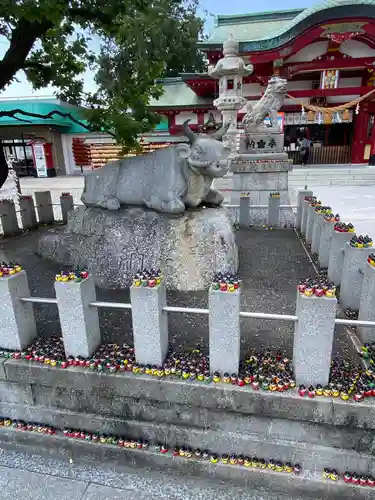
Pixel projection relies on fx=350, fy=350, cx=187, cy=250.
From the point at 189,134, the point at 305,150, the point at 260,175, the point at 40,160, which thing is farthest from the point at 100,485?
the point at 40,160

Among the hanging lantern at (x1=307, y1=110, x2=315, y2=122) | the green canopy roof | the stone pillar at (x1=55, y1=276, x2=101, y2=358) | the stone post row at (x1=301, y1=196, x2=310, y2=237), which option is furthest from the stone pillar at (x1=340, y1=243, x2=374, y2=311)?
the green canopy roof

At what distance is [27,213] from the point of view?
8.00m

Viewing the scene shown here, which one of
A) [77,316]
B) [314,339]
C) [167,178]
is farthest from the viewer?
[167,178]

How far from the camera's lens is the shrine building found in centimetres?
1534

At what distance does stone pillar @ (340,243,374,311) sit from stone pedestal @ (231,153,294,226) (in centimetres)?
560

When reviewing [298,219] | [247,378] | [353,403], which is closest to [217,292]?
[247,378]

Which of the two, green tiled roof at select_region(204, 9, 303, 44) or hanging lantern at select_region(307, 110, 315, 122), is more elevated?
green tiled roof at select_region(204, 9, 303, 44)

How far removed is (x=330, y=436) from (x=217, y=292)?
1.42 metres

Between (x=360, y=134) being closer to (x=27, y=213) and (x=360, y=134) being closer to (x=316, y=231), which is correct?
(x=316, y=231)

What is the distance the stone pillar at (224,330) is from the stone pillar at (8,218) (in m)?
6.27

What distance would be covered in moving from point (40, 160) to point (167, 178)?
20637 mm

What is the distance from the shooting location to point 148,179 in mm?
5035

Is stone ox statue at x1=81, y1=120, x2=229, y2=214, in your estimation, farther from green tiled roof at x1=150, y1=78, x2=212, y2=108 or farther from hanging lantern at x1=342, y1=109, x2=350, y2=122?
hanging lantern at x1=342, y1=109, x2=350, y2=122

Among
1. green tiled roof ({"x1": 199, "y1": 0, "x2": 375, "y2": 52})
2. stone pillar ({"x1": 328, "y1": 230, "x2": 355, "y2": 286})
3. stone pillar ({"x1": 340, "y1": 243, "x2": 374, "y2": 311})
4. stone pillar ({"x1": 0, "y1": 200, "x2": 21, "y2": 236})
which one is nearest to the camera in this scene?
stone pillar ({"x1": 340, "y1": 243, "x2": 374, "y2": 311})
